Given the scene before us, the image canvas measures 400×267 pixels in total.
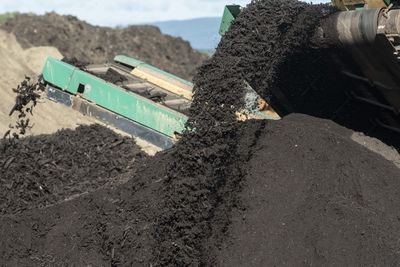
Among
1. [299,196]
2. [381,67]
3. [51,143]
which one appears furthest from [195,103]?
[51,143]

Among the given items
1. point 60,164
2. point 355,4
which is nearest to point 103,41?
point 60,164

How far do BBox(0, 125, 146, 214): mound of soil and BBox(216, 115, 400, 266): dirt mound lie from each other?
1.80 metres

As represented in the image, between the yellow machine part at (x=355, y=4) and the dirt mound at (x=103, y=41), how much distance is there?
11.0m

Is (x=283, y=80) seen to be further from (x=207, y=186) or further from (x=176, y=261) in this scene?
(x=176, y=261)

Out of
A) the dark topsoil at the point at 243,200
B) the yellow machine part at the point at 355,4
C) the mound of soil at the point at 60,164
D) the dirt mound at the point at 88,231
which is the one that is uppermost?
the yellow machine part at the point at 355,4

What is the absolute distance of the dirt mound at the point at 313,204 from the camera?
4242 millimetres

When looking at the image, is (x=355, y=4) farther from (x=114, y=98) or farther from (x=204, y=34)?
(x=204, y=34)

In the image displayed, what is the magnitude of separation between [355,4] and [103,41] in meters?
13.2

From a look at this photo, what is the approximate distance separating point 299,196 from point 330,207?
0.76 ft

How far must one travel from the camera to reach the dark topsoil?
437 centimetres

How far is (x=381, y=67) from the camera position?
4918mm

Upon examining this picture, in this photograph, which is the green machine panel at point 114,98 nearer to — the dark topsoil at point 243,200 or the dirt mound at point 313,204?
the dark topsoil at point 243,200

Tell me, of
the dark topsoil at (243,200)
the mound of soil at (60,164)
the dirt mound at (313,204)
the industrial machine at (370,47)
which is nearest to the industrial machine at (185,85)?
the industrial machine at (370,47)

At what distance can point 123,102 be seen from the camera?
597 cm
